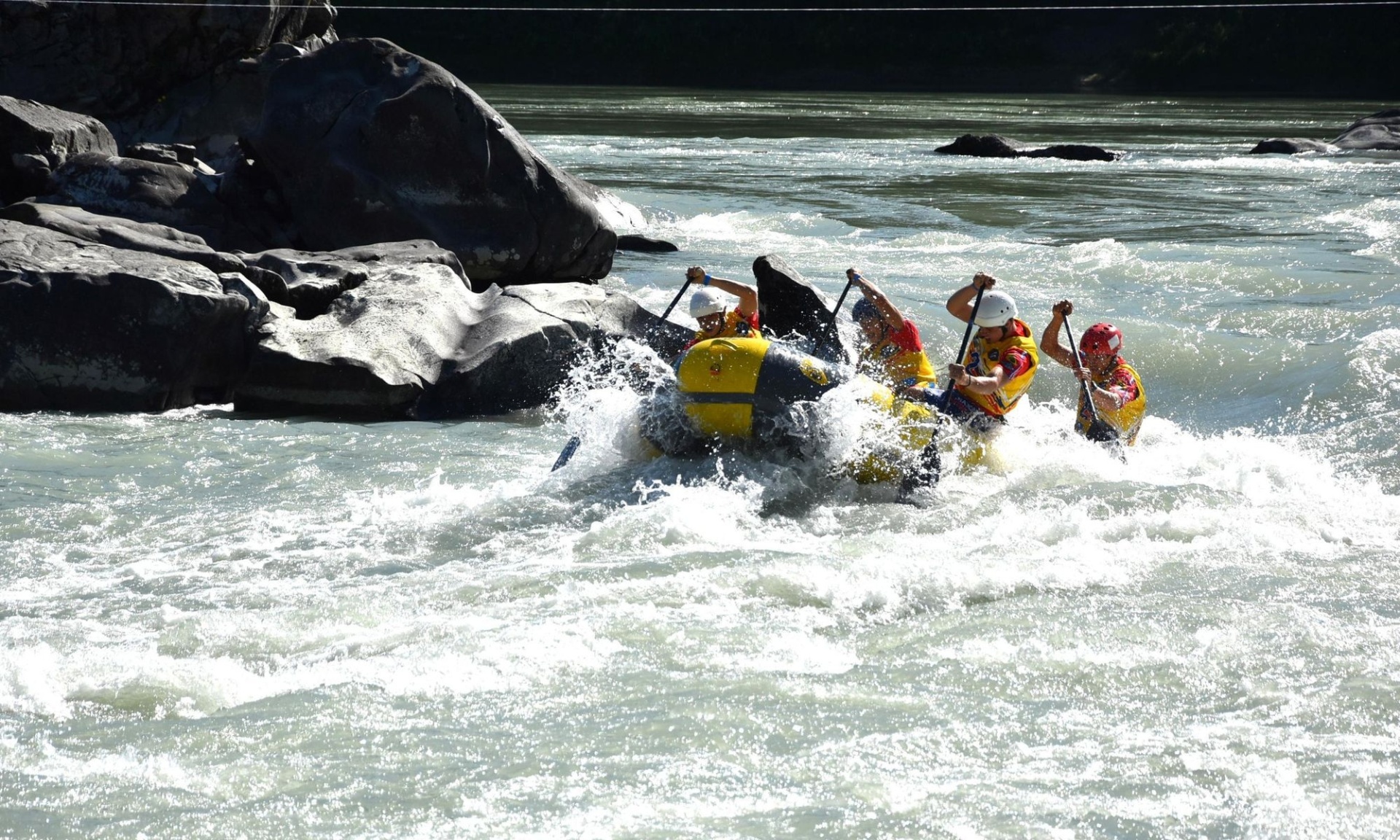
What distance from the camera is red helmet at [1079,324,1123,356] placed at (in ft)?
28.6

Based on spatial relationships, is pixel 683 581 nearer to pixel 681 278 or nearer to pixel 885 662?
pixel 885 662

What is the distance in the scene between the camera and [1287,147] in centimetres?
2520

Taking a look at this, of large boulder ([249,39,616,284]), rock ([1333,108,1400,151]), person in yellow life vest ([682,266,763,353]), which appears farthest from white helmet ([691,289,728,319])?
rock ([1333,108,1400,151])

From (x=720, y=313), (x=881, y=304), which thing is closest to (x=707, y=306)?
(x=720, y=313)

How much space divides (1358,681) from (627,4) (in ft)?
167

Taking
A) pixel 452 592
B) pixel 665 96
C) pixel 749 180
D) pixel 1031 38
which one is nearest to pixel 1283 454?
pixel 452 592

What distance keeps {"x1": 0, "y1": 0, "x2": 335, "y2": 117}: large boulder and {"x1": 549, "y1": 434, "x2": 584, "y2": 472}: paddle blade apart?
38.4ft

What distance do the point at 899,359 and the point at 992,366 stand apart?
2.13 feet

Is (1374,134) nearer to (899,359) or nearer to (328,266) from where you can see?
(899,359)

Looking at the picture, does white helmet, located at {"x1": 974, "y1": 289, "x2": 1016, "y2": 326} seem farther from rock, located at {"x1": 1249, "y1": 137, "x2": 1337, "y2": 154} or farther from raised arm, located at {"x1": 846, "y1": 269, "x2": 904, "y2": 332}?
rock, located at {"x1": 1249, "y1": 137, "x2": 1337, "y2": 154}

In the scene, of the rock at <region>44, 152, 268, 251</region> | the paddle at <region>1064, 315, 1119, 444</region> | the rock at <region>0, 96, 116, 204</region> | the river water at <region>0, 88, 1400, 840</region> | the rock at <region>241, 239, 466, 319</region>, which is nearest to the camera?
the river water at <region>0, 88, 1400, 840</region>

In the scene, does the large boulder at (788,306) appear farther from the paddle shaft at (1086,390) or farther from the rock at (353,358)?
the rock at (353,358)

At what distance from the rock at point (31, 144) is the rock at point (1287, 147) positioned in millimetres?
19245

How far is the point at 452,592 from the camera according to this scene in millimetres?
6031
